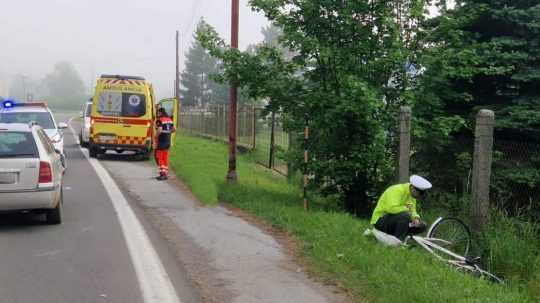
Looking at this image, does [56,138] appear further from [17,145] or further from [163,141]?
[17,145]

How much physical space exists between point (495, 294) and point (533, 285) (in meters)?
1.82

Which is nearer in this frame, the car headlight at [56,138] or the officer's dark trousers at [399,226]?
the officer's dark trousers at [399,226]

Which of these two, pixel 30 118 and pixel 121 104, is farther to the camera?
pixel 121 104

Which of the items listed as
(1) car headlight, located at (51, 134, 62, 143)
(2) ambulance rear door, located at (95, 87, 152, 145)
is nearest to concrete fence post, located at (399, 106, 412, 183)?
(1) car headlight, located at (51, 134, 62, 143)

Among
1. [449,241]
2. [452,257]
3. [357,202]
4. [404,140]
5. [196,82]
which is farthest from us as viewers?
[196,82]

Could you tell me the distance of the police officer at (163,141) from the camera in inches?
574

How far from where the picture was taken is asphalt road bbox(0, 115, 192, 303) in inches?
220

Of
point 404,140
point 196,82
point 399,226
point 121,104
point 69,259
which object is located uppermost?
point 196,82

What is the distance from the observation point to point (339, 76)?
10.0 metres

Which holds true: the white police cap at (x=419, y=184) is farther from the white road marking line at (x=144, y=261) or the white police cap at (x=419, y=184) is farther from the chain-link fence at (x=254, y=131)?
the chain-link fence at (x=254, y=131)

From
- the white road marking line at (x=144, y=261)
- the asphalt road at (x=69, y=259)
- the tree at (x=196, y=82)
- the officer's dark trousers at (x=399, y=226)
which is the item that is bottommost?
the asphalt road at (x=69, y=259)

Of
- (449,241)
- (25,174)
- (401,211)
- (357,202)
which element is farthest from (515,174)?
(25,174)

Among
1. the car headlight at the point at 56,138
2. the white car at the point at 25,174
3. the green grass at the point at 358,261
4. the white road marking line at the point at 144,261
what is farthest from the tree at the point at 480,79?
the car headlight at the point at 56,138

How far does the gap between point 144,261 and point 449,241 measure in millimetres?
3642
